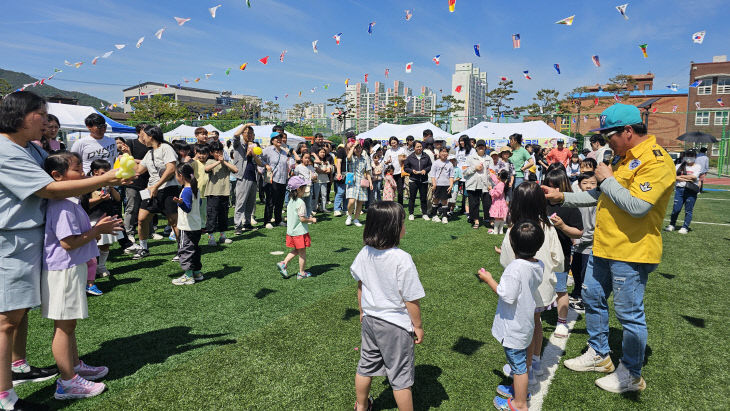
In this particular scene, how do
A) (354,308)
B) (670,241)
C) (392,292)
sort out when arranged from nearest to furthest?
1. (392,292)
2. (354,308)
3. (670,241)

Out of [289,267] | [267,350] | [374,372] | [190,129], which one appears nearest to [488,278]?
[374,372]

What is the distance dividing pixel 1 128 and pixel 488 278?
3.39 meters

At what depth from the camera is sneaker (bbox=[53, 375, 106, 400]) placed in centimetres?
285

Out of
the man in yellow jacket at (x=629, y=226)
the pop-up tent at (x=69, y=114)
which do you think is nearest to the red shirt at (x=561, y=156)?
the man in yellow jacket at (x=629, y=226)

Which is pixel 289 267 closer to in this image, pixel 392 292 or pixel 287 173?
pixel 287 173

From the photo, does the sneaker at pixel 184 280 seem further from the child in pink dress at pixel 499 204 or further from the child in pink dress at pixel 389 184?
the child in pink dress at pixel 499 204

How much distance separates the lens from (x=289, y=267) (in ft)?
20.7

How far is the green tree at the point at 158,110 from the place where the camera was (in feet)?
196

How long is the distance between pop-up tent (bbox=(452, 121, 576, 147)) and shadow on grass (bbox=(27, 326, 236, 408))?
1619 centimetres

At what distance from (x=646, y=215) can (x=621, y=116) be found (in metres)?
0.79

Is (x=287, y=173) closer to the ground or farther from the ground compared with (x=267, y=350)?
farther from the ground

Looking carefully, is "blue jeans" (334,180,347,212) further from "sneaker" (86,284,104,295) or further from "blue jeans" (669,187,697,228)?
"blue jeans" (669,187,697,228)

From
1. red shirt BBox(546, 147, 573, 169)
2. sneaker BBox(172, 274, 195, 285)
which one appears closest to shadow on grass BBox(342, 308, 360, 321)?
sneaker BBox(172, 274, 195, 285)

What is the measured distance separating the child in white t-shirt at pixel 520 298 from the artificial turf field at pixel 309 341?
0.47 metres
